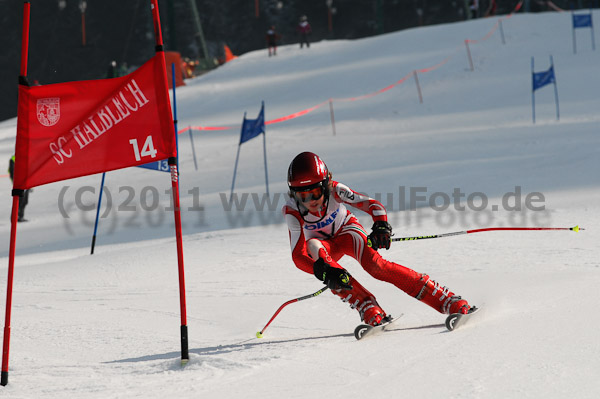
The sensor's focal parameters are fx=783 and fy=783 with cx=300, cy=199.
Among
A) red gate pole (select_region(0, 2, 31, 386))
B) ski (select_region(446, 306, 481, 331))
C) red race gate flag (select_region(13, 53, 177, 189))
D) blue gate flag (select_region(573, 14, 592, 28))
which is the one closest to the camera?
red gate pole (select_region(0, 2, 31, 386))

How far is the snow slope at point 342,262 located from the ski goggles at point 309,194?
2.89 feet

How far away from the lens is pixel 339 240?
509cm

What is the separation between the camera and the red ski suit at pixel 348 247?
192 inches

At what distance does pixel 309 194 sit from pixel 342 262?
9.79 feet

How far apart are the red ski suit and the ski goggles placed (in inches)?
3.5

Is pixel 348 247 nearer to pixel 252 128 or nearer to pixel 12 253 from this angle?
pixel 12 253

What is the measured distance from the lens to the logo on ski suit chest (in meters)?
5.11

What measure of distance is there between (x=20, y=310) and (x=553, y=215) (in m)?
5.96

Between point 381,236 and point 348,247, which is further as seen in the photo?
point 348,247

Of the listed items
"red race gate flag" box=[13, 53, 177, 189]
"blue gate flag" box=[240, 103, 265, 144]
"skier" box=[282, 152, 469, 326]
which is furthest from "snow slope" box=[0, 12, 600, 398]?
"red race gate flag" box=[13, 53, 177, 189]

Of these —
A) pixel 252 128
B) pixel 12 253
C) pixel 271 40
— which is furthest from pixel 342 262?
pixel 271 40

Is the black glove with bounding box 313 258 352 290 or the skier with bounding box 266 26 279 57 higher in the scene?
the skier with bounding box 266 26 279 57

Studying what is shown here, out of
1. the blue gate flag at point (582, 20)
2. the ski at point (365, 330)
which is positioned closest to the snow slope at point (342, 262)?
the ski at point (365, 330)

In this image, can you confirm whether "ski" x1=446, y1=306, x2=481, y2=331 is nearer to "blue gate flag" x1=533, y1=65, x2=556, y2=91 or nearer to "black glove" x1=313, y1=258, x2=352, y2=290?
"black glove" x1=313, y1=258, x2=352, y2=290
